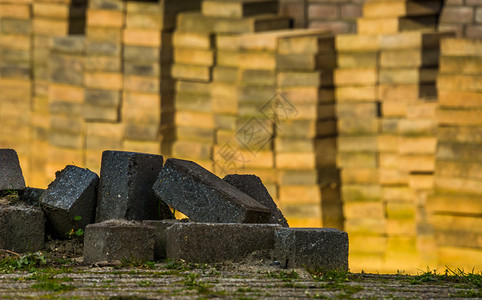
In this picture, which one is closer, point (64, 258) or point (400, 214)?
point (64, 258)

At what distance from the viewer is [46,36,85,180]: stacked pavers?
45.2 feet

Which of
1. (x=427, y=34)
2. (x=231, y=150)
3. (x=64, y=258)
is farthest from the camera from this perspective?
(x=231, y=150)

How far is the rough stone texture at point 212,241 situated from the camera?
21.0 ft

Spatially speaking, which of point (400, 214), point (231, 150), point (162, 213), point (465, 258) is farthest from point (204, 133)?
point (162, 213)

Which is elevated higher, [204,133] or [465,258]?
[204,133]

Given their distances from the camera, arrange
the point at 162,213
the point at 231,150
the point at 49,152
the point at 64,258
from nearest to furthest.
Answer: the point at 64,258 → the point at 162,213 → the point at 231,150 → the point at 49,152

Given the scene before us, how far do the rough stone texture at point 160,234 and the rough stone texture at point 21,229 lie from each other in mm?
766

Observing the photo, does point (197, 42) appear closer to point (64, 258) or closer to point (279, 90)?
point (279, 90)

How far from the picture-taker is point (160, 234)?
267 inches

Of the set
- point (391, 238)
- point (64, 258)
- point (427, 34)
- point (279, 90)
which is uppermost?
point (427, 34)

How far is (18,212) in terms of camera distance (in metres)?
6.94

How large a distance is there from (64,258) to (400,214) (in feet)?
20.7

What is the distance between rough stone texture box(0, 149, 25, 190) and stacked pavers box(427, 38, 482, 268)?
5.39 metres

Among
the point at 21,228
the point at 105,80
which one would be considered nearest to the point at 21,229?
the point at 21,228
